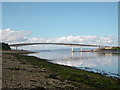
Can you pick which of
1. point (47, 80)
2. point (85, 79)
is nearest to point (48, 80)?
point (47, 80)

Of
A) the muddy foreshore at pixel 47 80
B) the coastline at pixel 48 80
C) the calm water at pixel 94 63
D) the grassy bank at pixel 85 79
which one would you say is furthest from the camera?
the calm water at pixel 94 63

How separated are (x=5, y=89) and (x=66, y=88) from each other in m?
3.47

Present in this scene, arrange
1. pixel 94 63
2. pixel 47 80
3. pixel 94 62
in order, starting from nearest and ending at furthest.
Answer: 1. pixel 47 80
2. pixel 94 63
3. pixel 94 62

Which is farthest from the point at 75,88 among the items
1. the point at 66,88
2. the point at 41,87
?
the point at 41,87

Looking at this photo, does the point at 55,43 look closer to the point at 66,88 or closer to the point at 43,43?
the point at 43,43

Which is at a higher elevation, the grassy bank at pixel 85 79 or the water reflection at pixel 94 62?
the grassy bank at pixel 85 79

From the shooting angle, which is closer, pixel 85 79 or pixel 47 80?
pixel 47 80

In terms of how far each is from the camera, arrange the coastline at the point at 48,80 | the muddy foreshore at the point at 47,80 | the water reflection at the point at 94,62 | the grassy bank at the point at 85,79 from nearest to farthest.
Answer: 1. the muddy foreshore at the point at 47,80
2. the coastline at the point at 48,80
3. the grassy bank at the point at 85,79
4. the water reflection at the point at 94,62

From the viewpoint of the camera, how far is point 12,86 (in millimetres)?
9828

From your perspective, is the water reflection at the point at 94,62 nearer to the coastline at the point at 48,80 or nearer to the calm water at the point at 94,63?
the calm water at the point at 94,63

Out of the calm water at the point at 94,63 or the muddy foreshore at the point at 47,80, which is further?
the calm water at the point at 94,63

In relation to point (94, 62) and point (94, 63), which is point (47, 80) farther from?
point (94, 62)

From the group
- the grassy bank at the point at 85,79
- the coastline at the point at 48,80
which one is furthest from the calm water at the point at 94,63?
the coastline at the point at 48,80

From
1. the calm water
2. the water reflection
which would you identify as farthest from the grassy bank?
the water reflection
